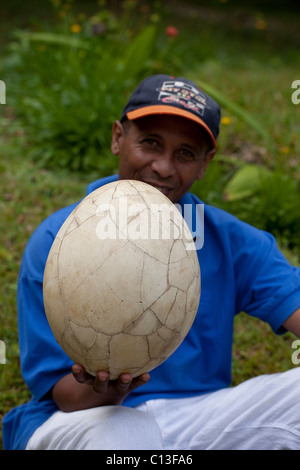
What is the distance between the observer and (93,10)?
8.12 m

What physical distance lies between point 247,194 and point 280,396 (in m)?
2.30

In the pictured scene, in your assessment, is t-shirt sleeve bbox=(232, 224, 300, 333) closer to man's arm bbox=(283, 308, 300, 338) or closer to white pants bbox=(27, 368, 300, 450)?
man's arm bbox=(283, 308, 300, 338)

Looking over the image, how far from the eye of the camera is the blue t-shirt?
1968 millimetres

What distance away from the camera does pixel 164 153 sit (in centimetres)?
209

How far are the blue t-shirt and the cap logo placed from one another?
415 mm

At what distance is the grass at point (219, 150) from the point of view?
302 centimetres

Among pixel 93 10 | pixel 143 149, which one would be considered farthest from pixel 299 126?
pixel 93 10

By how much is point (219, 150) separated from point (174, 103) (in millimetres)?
2737

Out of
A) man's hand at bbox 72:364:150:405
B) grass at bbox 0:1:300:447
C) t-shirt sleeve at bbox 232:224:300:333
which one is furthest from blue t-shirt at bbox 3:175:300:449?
grass at bbox 0:1:300:447

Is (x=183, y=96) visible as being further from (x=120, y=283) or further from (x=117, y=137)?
(x=120, y=283)

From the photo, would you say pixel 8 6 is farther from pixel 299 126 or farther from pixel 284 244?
pixel 284 244

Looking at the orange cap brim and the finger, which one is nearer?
the finger

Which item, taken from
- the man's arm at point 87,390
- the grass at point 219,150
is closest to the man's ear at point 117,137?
the man's arm at point 87,390

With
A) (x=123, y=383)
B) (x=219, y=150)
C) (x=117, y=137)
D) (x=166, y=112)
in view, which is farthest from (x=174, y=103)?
(x=219, y=150)
